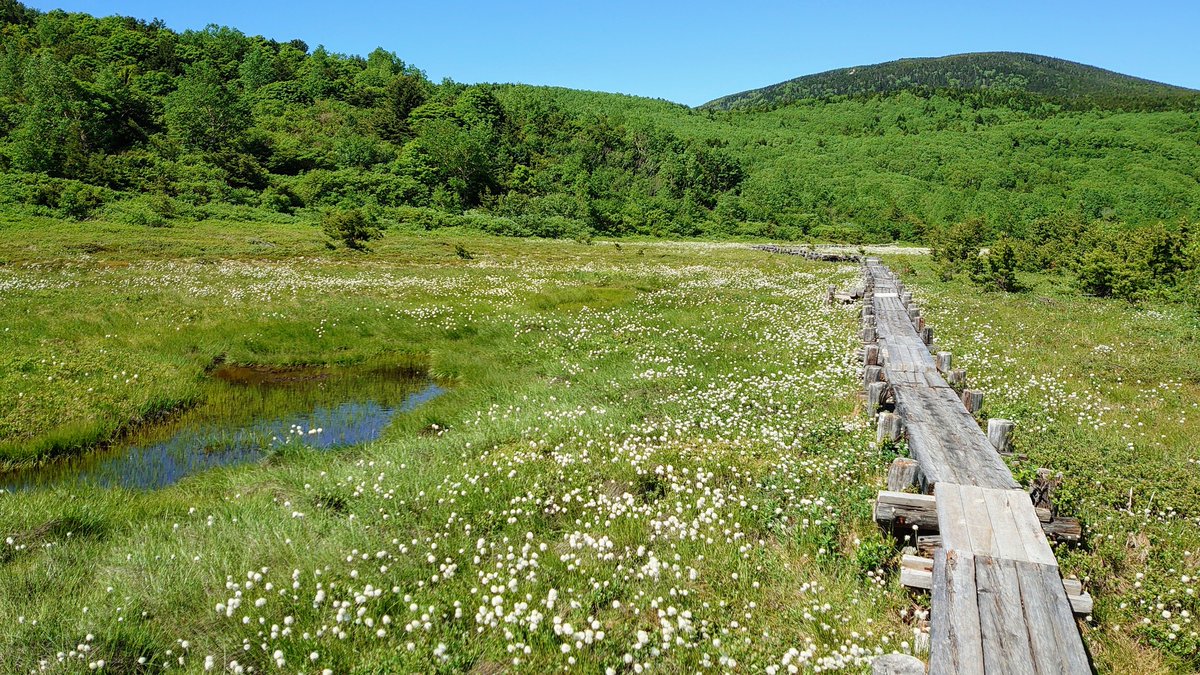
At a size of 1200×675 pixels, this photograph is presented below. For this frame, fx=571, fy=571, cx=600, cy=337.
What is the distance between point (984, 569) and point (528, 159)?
119214mm

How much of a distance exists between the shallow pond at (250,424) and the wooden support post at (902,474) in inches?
362

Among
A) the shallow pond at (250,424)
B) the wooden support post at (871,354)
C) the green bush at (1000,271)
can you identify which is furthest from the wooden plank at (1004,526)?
the green bush at (1000,271)

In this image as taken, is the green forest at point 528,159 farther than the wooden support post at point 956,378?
Yes

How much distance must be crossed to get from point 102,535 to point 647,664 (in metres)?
7.05

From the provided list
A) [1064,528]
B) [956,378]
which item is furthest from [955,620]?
[956,378]

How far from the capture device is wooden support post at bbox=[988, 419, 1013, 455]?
700cm

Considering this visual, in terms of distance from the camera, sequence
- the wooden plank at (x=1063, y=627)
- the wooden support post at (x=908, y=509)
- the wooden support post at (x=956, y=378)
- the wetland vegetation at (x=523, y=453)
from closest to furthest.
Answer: the wooden plank at (x=1063, y=627), the wetland vegetation at (x=523, y=453), the wooden support post at (x=908, y=509), the wooden support post at (x=956, y=378)

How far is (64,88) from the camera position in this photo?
75.0m

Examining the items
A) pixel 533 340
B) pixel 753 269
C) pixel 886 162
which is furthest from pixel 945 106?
pixel 533 340

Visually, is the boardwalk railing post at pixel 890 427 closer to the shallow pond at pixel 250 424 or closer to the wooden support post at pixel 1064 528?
the wooden support post at pixel 1064 528

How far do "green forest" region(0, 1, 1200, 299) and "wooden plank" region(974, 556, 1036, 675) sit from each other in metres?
28.3

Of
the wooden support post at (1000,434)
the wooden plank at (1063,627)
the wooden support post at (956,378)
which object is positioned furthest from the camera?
the wooden support post at (956,378)

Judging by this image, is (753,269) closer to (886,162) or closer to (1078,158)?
(886,162)

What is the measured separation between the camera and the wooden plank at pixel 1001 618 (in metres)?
3.85
